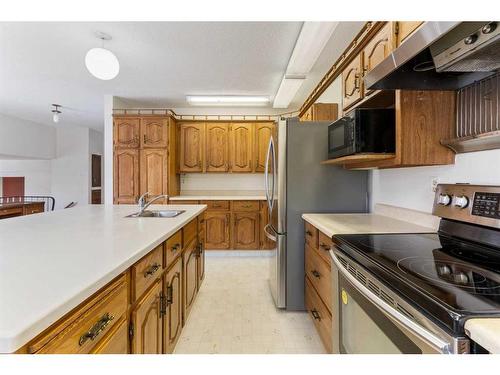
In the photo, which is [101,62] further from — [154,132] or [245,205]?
[245,205]

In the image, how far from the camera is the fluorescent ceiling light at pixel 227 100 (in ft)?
13.3

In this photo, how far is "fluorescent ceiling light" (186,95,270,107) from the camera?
406cm

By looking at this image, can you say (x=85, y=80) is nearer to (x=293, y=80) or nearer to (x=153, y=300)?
(x=293, y=80)

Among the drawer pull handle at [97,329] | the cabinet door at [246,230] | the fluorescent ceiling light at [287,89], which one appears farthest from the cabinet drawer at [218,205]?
the drawer pull handle at [97,329]

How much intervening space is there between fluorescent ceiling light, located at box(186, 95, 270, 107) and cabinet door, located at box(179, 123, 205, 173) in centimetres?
38

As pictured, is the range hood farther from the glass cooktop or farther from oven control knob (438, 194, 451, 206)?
the glass cooktop

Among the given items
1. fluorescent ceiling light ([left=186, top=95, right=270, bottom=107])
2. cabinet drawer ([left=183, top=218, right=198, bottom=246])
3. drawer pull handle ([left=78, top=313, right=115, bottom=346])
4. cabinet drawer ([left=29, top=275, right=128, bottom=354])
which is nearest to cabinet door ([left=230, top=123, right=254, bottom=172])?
fluorescent ceiling light ([left=186, top=95, right=270, bottom=107])

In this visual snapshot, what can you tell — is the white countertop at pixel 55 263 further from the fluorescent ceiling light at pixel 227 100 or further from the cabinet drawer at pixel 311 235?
the fluorescent ceiling light at pixel 227 100

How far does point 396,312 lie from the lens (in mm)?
789

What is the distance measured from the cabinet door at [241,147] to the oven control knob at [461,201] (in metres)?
3.28


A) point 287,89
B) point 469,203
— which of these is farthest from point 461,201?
point 287,89

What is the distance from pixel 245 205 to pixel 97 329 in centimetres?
330
